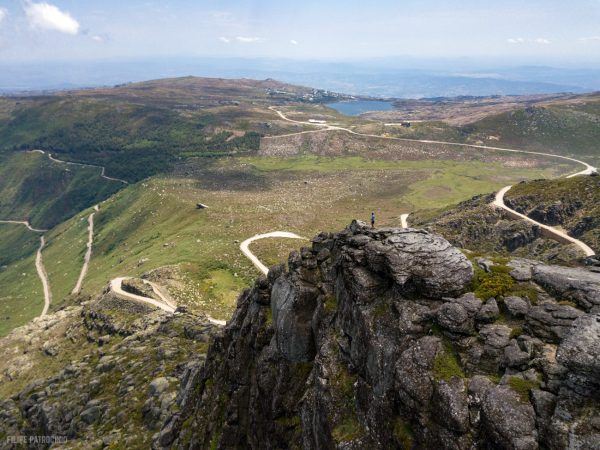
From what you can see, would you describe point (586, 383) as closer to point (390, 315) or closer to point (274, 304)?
point (390, 315)

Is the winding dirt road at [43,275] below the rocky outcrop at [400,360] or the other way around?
below

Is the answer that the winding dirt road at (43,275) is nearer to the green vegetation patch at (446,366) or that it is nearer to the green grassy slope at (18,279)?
the green grassy slope at (18,279)

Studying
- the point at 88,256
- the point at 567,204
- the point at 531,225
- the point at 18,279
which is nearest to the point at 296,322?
the point at 531,225

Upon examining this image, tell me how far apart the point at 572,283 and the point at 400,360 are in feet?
29.3

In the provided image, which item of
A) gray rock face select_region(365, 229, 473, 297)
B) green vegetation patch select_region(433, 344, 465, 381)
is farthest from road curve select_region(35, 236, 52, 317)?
green vegetation patch select_region(433, 344, 465, 381)

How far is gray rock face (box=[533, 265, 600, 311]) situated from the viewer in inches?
688

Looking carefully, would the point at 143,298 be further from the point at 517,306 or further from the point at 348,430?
the point at 517,306

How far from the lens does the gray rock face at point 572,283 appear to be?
17.5m

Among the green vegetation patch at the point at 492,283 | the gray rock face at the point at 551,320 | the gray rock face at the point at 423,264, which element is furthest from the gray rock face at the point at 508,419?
the gray rock face at the point at 423,264

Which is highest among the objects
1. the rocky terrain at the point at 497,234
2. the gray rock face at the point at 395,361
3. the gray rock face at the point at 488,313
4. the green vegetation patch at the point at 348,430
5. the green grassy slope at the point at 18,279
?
the gray rock face at the point at 488,313

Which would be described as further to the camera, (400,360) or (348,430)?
(348,430)

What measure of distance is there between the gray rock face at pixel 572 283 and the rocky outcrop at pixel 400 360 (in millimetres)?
610

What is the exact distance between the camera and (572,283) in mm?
18484

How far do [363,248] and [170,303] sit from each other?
54901 millimetres
